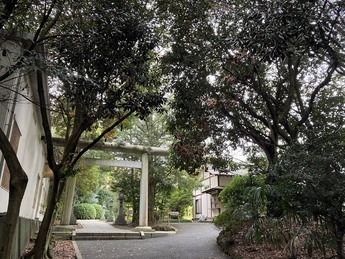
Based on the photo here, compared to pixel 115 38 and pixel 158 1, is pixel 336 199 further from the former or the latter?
pixel 158 1

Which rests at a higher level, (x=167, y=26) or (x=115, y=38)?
(x=167, y=26)

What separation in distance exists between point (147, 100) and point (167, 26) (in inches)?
103

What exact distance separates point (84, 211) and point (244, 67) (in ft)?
77.9

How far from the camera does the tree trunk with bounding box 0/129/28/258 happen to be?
3.36 metres

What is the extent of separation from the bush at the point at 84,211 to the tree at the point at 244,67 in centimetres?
2056

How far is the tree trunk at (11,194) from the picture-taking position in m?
3.36

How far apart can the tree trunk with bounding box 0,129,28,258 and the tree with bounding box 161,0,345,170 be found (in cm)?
316

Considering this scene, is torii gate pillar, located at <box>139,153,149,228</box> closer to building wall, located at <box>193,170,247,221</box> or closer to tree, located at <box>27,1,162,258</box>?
tree, located at <box>27,1,162,258</box>

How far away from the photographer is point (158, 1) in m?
6.16

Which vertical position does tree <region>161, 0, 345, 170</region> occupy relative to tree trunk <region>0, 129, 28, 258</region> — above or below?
above

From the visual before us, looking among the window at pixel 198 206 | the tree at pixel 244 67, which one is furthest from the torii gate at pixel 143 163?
A: the window at pixel 198 206

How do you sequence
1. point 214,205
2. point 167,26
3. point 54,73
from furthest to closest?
1. point 214,205
2. point 167,26
3. point 54,73

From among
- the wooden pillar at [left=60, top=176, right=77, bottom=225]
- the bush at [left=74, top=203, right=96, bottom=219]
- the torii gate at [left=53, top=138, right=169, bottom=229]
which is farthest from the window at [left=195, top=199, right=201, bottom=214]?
the wooden pillar at [left=60, top=176, right=77, bottom=225]

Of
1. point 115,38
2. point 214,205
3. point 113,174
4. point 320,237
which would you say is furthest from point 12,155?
point 214,205
